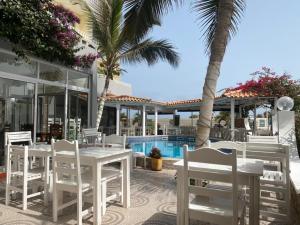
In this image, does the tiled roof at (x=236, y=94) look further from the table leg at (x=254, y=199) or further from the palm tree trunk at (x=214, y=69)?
the table leg at (x=254, y=199)

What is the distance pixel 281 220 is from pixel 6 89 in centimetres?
643

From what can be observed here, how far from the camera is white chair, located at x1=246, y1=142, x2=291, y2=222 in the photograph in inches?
136

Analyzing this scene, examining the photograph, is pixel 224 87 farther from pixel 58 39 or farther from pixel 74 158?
pixel 74 158

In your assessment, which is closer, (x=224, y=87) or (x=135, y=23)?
(x=135, y=23)

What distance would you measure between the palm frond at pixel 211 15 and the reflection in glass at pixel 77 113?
4.89m

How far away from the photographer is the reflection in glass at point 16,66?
6457 millimetres

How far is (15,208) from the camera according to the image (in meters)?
4.21

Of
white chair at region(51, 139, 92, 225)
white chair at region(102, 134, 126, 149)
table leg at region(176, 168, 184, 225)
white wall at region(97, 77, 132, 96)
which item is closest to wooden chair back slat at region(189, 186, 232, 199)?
table leg at region(176, 168, 184, 225)

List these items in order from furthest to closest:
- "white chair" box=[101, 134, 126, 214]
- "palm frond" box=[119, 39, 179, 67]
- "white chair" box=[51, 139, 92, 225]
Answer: "palm frond" box=[119, 39, 179, 67] < "white chair" box=[101, 134, 126, 214] < "white chair" box=[51, 139, 92, 225]

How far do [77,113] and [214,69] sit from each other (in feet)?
18.7

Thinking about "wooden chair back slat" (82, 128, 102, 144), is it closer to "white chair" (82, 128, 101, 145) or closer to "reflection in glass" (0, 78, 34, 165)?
"white chair" (82, 128, 101, 145)

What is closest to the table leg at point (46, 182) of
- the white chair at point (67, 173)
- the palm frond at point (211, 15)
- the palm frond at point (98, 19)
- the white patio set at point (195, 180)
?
the white patio set at point (195, 180)

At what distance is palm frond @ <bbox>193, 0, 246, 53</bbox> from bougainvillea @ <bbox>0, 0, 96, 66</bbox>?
395 cm

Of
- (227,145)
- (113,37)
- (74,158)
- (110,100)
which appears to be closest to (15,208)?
(74,158)
